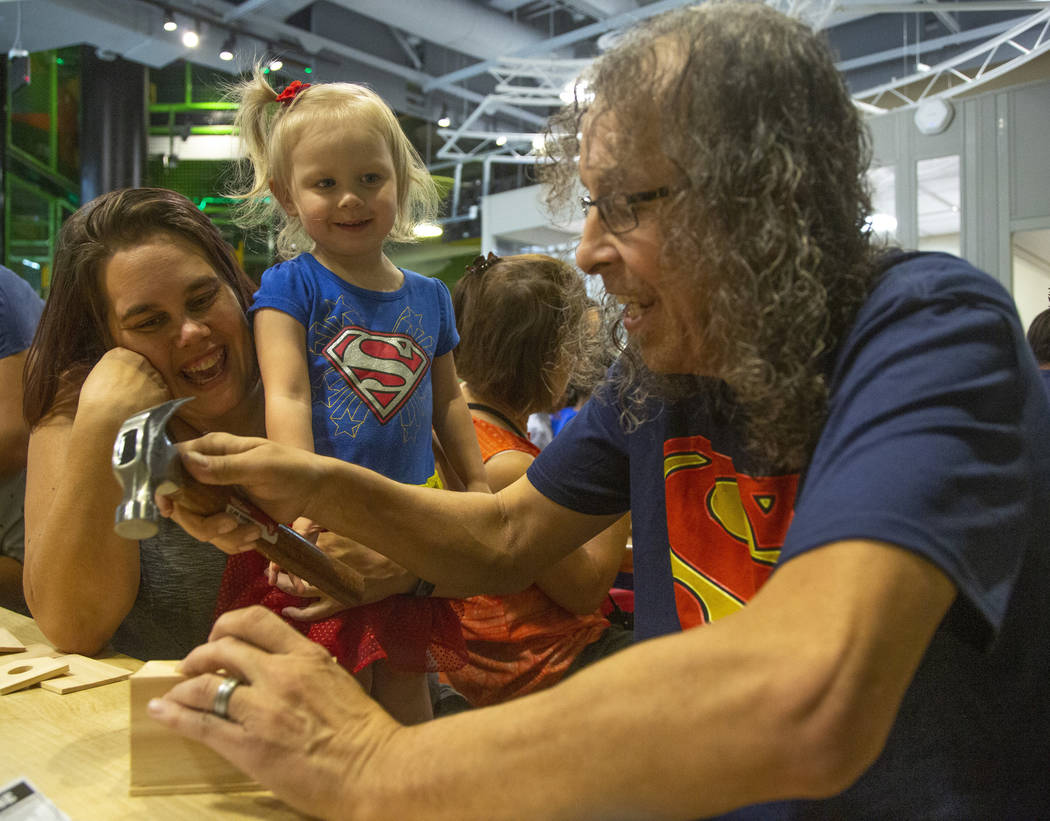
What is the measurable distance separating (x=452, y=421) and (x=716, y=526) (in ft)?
3.04

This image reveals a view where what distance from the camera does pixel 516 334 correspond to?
7.68 feet

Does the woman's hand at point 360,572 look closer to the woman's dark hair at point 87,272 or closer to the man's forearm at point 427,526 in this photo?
the man's forearm at point 427,526

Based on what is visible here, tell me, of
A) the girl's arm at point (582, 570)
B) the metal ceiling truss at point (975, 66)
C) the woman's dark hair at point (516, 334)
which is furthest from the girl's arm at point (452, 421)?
the metal ceiling truss at point (975, 66)

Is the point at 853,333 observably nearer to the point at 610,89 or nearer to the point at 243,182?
the point at 610,89

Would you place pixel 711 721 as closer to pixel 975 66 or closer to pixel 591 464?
pixel 591 464

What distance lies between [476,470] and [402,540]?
0.57 metres

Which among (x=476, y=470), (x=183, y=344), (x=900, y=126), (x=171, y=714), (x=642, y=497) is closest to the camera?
(x=171, y=714)

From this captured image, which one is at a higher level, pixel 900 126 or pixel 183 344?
pixel 900 126

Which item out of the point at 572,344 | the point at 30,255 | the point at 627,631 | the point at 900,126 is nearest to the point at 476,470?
the point at 572,344

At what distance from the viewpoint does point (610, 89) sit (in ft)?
3.90

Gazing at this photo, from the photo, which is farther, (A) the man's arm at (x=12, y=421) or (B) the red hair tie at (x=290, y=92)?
(A) the man's arm at (x=12, y=421)

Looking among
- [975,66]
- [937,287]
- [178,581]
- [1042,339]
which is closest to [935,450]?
[937,287]

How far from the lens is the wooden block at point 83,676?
55.0 inches

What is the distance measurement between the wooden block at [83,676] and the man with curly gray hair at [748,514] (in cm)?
42
